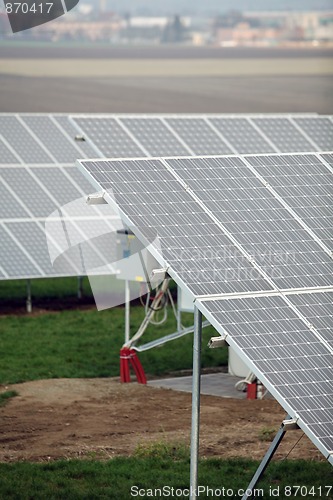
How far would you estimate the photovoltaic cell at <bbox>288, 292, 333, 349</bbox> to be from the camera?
10.3m

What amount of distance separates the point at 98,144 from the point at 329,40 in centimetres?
7750

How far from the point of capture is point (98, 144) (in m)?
17.7

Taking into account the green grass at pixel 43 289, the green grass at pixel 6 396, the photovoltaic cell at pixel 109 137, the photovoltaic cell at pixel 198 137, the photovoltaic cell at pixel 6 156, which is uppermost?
the photovoltaic cell at pixel 109 137

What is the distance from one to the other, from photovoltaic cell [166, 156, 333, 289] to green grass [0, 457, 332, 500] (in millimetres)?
2463

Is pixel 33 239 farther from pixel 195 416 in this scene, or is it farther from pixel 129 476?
pixel 195 416

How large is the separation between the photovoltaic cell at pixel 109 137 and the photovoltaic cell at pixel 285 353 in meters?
7.60

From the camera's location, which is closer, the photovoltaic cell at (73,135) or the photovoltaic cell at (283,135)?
the photovoltaic cell at (283,135)

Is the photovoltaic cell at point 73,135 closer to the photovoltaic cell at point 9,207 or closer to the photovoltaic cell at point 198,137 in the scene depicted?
the photovoltaic cell at point 9,207

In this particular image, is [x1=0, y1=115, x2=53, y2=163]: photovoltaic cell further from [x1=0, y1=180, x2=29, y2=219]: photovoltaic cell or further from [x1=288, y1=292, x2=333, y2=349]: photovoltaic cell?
[x1=288, y1=292, x2=333, y2=349]: photovoltaic cell

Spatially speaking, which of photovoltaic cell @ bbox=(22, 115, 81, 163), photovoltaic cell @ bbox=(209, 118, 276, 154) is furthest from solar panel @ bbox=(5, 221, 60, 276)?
photovoltaic cell @ bbox=(209, 118, 276, 154)

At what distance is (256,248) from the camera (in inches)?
433

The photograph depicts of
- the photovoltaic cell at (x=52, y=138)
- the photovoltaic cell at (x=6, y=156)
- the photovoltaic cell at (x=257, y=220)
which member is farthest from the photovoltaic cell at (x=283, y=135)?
the photovoltaic cell at (x=257, y=220)

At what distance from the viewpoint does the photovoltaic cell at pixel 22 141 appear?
2334 cm

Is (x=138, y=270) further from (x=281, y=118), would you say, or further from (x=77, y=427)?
(x=281, y=118)
